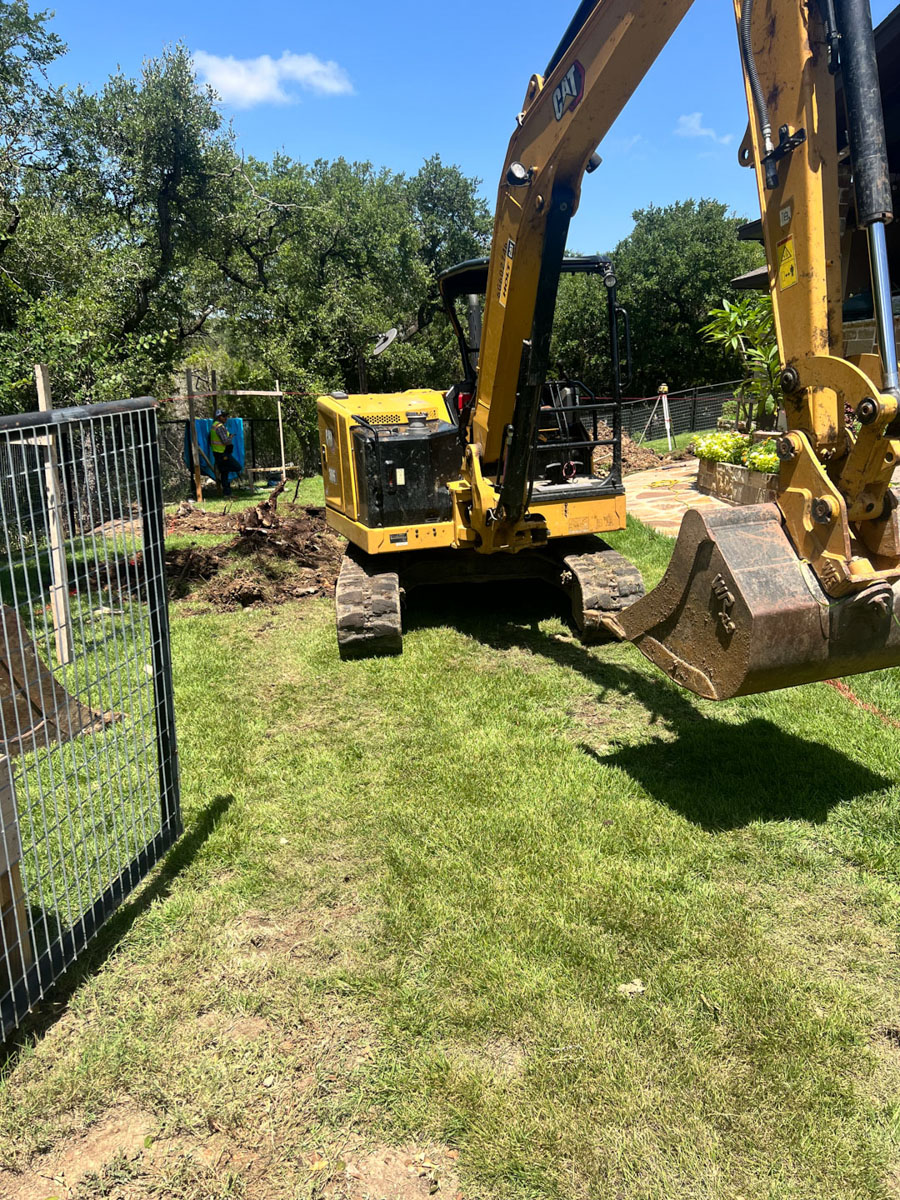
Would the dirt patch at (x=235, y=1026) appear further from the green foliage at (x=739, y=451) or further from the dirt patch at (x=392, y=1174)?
the green foliage at (x=739, y=451)

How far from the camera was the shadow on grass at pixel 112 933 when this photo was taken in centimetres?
269

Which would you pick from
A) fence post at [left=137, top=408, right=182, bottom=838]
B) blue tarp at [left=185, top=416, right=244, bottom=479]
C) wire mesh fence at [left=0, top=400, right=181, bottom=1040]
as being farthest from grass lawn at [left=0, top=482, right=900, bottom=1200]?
blue tarp at [left=185, top=416, right=244, bottom=479]

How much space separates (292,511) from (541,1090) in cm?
1060

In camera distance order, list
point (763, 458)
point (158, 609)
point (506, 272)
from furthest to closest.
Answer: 1. point (763, 458)
2. point (506, 272)
3. point (158, 609)

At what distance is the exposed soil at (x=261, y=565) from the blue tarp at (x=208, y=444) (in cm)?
760

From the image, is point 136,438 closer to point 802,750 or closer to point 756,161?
point 756,161

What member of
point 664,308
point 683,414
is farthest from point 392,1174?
point 664,308

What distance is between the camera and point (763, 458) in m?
9.45

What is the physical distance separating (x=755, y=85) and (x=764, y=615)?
6.94 feet

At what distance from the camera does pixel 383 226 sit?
2453cm

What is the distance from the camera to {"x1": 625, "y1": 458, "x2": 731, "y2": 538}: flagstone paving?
1016 centimetres

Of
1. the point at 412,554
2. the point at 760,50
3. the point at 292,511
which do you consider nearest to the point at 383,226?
the point at 292,511

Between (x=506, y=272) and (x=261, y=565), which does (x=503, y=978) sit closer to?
(x=506, y=272)

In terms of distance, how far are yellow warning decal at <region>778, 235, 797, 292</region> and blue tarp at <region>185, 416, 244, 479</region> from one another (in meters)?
15.5
